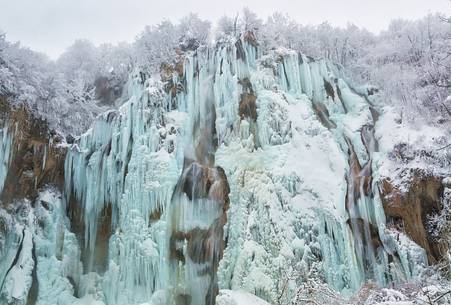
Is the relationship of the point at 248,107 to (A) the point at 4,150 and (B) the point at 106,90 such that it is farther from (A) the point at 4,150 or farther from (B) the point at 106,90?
(B) the point at 106,90

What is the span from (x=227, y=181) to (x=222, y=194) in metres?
0.48

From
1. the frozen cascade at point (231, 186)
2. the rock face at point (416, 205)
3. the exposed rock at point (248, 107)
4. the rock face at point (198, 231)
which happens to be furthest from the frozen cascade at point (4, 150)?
the rock face at point (416, 205)

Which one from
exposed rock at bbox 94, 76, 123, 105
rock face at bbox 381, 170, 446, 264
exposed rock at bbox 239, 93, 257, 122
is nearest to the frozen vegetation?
exposed rock at bbox 239, 93, 257, 122

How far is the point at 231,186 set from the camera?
16516 mm

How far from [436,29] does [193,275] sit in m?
16.8

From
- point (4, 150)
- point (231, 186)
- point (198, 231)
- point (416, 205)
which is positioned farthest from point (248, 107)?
point (4, 150)

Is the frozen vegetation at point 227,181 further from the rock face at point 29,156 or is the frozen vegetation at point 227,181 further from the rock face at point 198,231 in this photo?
the rock face at point 29,156

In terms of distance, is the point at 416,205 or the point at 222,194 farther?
the point at 222,194

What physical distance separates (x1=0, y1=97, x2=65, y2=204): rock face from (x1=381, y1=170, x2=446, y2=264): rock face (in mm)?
11662

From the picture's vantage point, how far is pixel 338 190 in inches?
630

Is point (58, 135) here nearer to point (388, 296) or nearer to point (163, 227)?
point (163, 227)

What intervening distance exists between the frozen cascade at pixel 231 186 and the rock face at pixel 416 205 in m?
0.39

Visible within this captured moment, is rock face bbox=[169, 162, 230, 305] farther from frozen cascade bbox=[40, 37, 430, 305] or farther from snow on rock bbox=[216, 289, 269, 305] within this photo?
snow on rock bbox=[216, 289, 269, 305]

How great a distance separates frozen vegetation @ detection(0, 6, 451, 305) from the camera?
583 inches
